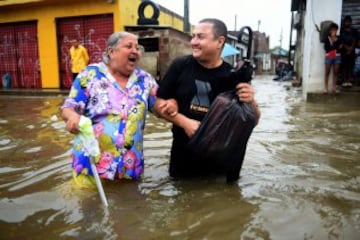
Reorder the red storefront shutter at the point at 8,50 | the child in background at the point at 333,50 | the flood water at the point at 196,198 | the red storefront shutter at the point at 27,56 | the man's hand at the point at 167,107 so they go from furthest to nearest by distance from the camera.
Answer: the red storefront shutter at the point at 8,50, the red storefront shutter at the point at 27,56, the child in background at the point at 333,50, the man's hand at the point at 167,107, the flood water at the point at 196,198

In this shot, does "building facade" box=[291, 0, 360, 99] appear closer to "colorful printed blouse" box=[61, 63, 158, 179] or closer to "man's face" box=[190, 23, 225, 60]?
"man's face" box=[190, 23, 225, 60]

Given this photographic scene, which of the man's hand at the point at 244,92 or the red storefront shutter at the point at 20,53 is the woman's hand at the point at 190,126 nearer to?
the man's hand at the point at 244,92

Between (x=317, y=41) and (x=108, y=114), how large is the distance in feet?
25.4

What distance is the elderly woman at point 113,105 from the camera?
337cm

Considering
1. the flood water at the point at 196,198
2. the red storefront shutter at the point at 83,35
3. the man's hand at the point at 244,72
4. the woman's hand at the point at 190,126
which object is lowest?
the flood water at the point at 196,198

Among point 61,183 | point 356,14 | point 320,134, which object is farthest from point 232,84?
point 356,14

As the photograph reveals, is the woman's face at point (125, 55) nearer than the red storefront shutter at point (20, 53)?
Yes

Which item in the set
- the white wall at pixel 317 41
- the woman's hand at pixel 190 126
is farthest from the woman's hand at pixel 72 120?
the white wall at pixel 317 41

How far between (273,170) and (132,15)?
1277 cm

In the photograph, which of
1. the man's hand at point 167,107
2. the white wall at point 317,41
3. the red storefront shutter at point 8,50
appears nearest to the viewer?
the man's hand at point 167,107

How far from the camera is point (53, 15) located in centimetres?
1616

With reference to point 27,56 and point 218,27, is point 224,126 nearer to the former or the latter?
point 218,27

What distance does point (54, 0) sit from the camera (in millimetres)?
15484

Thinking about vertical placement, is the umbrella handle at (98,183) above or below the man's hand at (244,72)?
below
